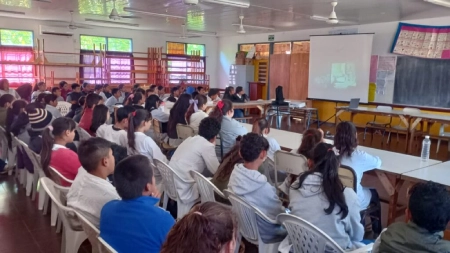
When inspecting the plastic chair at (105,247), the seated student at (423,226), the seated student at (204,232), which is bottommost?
the plastic chair at (105,247)

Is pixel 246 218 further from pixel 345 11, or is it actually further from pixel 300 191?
pixel 345 11

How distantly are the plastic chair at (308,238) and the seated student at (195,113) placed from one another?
289 centimetres

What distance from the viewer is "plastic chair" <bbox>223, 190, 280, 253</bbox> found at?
7.51ft

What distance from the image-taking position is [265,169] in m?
3.65

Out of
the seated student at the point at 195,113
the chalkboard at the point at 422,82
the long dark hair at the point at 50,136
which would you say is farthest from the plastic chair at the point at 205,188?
the chalkboard at the point at 422,82

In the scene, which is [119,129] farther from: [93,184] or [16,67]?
[16,67]

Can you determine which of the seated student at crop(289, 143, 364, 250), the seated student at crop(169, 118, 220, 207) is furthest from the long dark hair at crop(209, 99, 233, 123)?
the seated student at crop(289, 143, 364, 250)

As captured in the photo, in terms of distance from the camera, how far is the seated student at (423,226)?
1491 millimetres

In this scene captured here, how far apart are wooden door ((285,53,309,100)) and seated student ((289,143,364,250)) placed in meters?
9.78

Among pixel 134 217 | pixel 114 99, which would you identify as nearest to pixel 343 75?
pixel 114 99

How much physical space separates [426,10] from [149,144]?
710 centimetres

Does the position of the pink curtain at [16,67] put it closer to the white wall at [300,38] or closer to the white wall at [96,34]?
the white wall at [96,34]

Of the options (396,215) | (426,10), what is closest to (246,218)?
(396,215)

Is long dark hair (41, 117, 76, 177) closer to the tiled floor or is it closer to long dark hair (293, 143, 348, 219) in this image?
the tiled floor
